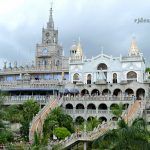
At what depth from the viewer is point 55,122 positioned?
61531 millimetres

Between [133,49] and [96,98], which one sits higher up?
[133,49]

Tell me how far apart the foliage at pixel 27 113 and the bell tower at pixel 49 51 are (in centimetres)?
2964

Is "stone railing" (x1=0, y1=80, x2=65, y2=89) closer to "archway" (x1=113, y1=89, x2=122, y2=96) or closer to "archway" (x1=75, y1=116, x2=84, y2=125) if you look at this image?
"archway" (x1=113, y1=89, x2=122, y2=96)

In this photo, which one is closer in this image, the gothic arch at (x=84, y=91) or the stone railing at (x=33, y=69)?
the gothic arch at (x=84, y=91)

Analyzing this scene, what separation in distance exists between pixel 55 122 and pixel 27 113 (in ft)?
26.5

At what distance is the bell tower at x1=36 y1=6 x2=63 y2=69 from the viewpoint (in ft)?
339

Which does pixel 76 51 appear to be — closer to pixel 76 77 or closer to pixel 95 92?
pixel 76 77

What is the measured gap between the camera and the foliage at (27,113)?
62.1 m

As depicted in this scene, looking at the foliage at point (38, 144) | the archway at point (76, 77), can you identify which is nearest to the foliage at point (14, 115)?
the archway at point (76, 77)

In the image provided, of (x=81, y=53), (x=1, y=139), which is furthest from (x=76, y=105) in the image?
(x=1, y=139)

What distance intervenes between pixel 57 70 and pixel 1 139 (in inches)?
1792

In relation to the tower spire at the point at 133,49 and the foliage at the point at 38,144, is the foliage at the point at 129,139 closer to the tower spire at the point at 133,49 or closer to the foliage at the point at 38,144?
the foliage at the point at 38,144

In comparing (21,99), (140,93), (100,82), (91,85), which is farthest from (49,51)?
(140,93)

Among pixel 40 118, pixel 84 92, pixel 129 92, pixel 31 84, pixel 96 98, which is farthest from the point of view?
pixel 31 84
